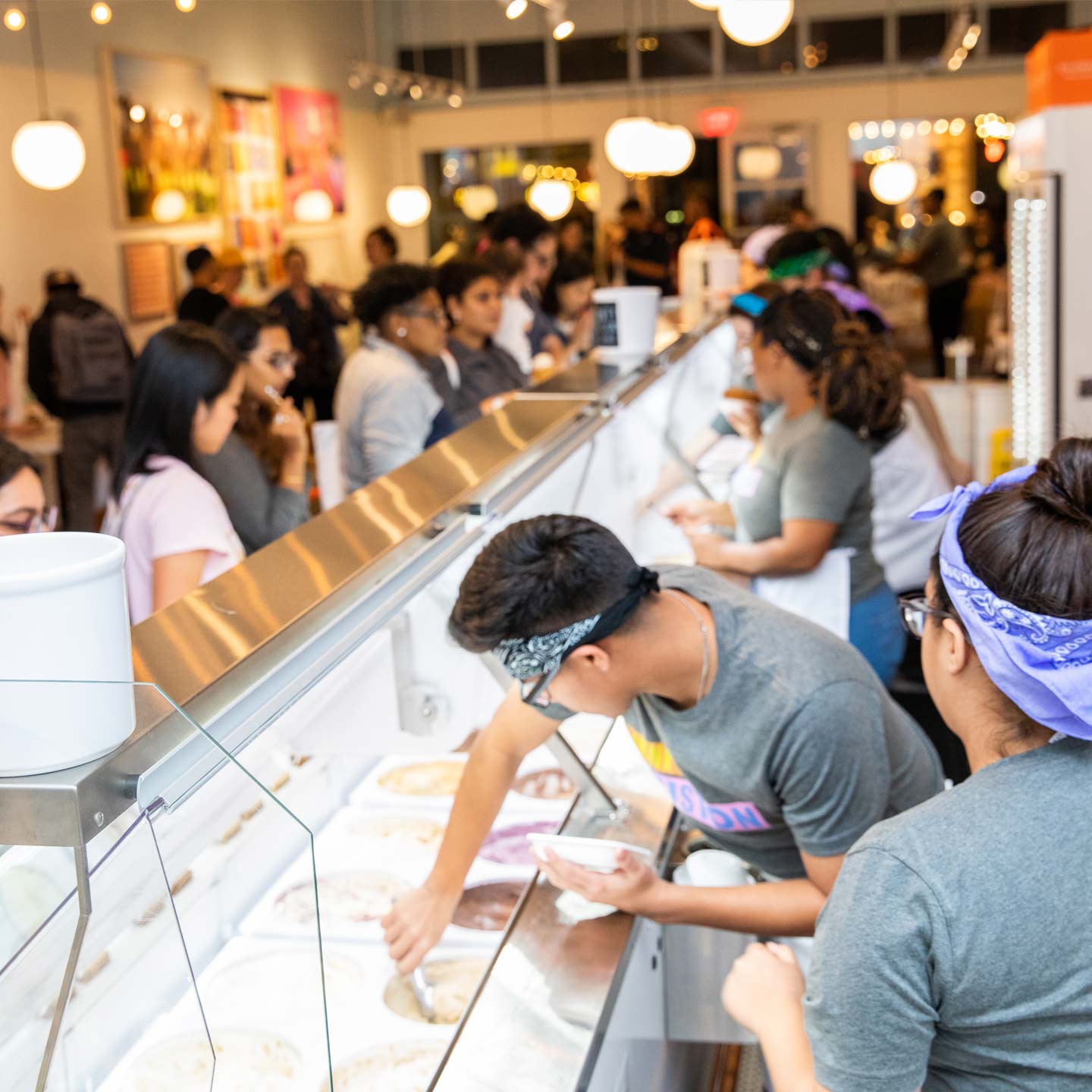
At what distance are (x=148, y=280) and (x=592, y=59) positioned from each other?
655cm

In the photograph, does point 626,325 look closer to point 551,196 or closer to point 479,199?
point 551,196

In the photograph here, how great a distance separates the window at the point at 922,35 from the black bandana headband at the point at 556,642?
13.5 meters

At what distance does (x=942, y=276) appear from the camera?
39.7 feet

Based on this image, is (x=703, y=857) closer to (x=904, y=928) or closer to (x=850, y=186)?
(x=904, y=928)

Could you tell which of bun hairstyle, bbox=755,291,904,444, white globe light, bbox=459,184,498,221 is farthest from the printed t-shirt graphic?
white globe light, bbox=459,184,498,221

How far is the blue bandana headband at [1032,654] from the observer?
1152 millimetres

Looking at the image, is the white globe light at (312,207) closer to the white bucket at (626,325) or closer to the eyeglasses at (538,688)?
the white bucket at (626,325)

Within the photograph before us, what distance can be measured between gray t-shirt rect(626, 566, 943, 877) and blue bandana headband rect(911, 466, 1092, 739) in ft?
1.37

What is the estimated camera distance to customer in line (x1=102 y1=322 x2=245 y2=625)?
263 centimetres

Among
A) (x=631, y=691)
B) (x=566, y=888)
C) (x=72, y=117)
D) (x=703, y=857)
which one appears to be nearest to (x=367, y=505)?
(x=631, y=691)

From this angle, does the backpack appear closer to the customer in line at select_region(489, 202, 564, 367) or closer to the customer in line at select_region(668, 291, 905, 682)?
the customer in line at select_region(489, 202, 564, 367)

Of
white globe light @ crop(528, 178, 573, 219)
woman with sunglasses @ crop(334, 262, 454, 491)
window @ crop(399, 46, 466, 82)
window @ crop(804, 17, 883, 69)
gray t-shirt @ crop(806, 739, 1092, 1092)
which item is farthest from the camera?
window @ crop(399, 46, 466, 82)

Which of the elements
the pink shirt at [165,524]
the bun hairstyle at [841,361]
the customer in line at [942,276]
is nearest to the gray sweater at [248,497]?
the pink shirt at [165,524]

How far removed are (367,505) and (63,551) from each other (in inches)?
36.3
